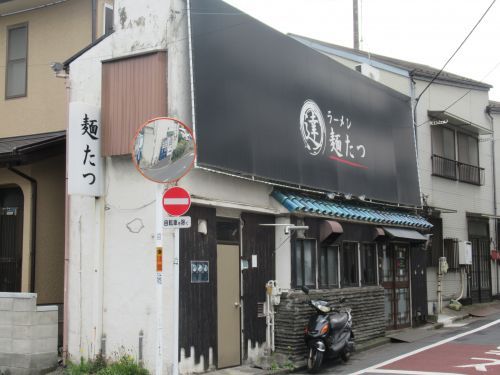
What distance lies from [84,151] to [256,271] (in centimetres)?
403

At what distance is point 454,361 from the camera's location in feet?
41.0

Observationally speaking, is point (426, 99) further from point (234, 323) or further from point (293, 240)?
point (234, 323)

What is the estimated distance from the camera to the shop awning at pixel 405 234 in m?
16.4

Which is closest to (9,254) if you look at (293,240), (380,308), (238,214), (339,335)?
(238,214)

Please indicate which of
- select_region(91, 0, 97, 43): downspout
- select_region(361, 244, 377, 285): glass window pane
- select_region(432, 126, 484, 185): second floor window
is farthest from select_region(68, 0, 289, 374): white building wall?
select_region(432, 126, 484, 185): second floor window

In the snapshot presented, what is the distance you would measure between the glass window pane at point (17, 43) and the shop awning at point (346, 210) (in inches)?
290

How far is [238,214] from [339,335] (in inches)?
127

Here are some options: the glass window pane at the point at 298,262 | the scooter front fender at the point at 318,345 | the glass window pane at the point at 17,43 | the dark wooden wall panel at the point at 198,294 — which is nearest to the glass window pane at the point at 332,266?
the glass window pane at the point at 298,262

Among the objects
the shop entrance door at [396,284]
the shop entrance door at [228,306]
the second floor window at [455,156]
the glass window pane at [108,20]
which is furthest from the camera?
the second floor window at [455,156]

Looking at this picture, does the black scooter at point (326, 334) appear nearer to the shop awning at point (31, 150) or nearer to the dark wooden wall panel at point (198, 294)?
the dark wooden wall panel at point (198, 294)

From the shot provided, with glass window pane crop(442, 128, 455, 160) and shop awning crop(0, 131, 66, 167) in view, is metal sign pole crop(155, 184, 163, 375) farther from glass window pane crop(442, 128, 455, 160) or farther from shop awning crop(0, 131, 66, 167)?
glass window pane crop(442, 128, 455, 160)

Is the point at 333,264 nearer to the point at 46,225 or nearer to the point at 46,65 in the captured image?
the point at 46,225

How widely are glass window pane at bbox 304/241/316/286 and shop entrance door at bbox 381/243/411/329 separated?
13.5 ft

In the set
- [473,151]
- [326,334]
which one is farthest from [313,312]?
[473,151]
